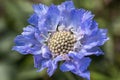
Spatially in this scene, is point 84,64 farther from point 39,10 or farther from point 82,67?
point 39,10

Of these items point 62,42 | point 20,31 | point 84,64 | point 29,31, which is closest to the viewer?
point 84,64

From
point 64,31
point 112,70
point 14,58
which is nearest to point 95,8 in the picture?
point 112,70

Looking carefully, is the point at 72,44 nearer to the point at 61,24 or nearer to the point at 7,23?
the point at 61,24

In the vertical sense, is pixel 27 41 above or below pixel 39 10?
below

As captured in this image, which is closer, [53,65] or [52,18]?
[53,65]

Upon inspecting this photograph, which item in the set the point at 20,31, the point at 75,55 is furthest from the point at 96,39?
the point at 20,31

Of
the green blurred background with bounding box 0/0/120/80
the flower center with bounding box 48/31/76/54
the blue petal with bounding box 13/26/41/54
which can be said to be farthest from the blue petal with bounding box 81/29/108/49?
the green blurred background with bounding box 0/0/120/80

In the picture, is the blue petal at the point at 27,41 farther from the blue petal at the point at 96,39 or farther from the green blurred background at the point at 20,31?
the green blurred background at the point at 20,31

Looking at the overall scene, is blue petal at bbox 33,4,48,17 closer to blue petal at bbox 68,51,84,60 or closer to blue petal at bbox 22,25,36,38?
blue petal at bbox 22,25,36,38
